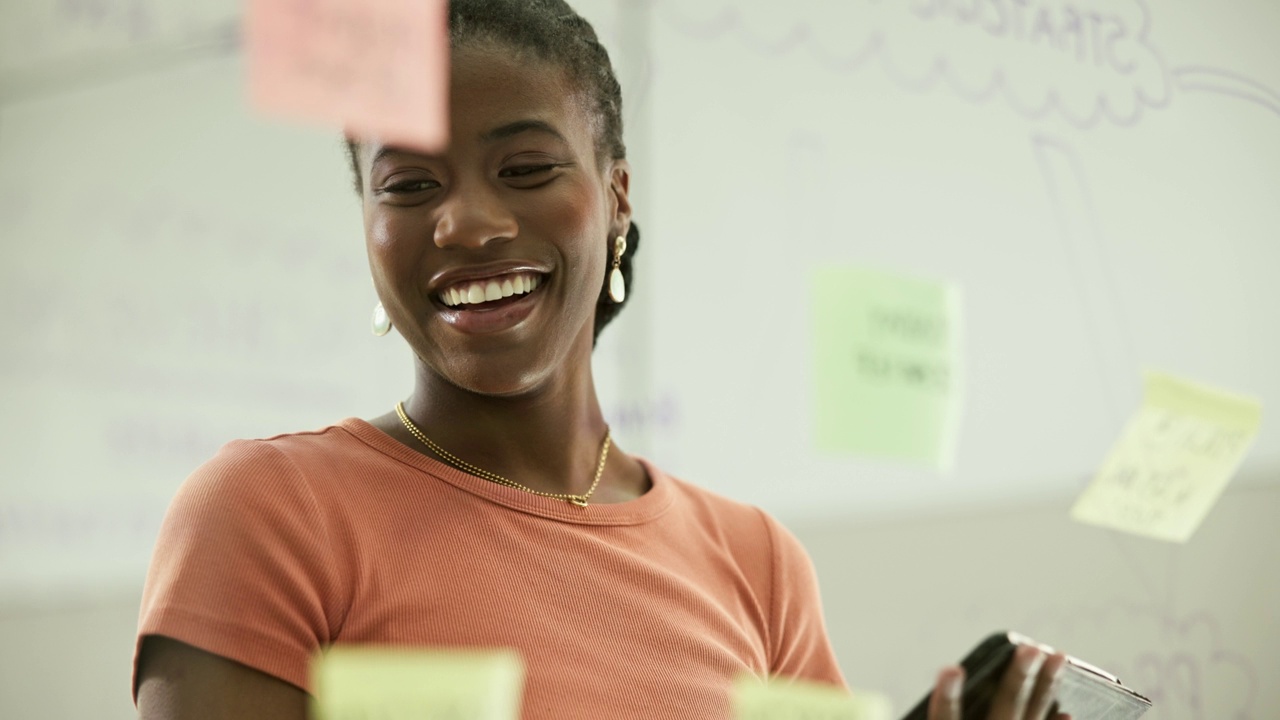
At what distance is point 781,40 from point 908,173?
0.21 m

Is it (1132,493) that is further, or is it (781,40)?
(781,40)

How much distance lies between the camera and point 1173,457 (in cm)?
124

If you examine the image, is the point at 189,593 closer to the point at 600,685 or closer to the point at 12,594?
the point at 600,685

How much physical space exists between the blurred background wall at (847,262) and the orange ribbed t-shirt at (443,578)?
1.40 feet

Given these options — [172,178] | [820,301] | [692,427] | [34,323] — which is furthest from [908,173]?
[34,323]

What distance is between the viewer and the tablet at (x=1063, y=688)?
0.81 metres

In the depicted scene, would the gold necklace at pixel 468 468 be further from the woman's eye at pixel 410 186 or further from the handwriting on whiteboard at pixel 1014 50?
the handwriting on whiteboard at pixel 1014 50

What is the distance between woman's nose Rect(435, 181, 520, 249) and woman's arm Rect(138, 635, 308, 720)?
30 centimetres

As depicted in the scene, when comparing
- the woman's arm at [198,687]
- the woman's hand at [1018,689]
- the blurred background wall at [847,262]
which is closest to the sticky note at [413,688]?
the woman's arm at [198,687]

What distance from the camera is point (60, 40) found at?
4.08ft

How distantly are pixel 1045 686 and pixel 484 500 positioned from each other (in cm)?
39

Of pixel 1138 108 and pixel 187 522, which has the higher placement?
pixel 1138 108

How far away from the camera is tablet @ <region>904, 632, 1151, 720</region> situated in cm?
81

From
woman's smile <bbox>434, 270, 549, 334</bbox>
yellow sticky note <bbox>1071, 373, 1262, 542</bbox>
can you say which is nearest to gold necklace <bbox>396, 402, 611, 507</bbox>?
woman's smile <bbox>434, 270, 549, 334</bbox>
